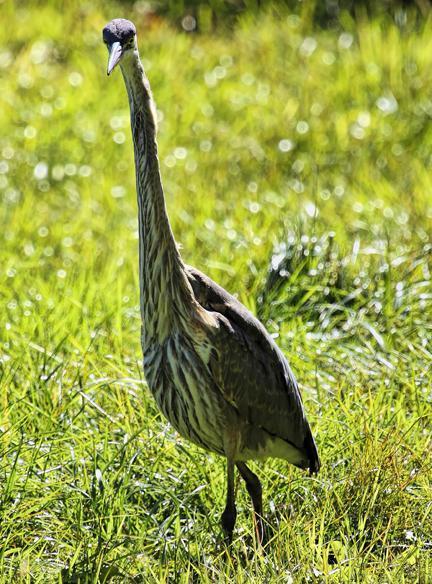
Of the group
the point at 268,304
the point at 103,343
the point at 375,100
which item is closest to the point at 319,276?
the point at 268,304

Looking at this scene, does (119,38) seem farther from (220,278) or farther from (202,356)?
(220,278)


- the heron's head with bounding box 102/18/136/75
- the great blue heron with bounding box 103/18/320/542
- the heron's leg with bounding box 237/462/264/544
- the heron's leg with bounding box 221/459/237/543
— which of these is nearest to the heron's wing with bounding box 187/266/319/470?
the great blue heron with bounding box 103/18/320/542

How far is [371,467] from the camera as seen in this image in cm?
403

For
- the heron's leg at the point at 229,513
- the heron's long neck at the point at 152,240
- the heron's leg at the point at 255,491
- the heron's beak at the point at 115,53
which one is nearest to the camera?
the heron's beak at the point at 115,53

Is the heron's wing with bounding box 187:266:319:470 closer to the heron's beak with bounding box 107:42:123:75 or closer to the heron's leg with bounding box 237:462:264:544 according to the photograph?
the heron's leg with bounding box 237:462:264:544

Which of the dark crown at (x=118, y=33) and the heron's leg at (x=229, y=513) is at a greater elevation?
the dark crown at (x=118, y=33)

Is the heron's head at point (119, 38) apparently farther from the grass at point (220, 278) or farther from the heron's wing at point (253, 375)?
the grass at point (220, 278)

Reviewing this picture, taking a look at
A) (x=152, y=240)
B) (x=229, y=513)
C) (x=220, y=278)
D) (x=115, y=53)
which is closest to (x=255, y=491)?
(x=229, y=513)

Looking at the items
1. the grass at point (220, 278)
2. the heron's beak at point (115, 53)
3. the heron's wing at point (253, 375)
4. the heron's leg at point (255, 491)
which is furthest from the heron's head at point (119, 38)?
the heron's leg at point (255, 491)

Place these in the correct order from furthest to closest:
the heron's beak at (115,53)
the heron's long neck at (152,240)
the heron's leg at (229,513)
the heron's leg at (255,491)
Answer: the heron's leg at (255,491)
the heron's leg at (229,513)
the heron's long neck at (152,240)
the heron's beak at (115,53)

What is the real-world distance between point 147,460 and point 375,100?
15.0 feet

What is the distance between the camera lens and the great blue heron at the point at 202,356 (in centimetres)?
372

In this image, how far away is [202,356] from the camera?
385cm

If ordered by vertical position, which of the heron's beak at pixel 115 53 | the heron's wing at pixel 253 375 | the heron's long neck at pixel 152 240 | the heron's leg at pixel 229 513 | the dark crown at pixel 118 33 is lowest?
the heron's leg at pixel 229 513
